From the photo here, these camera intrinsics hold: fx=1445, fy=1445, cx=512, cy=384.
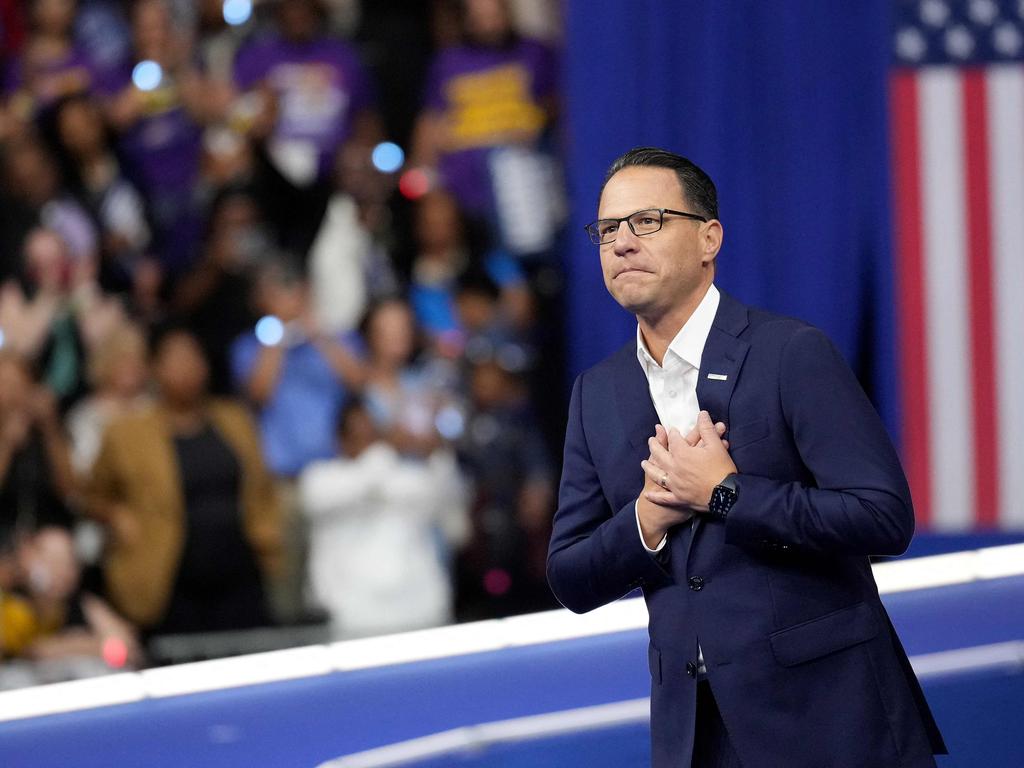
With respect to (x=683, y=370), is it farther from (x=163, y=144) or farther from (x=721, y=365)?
(x=163, y=144)

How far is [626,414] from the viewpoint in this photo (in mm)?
1771

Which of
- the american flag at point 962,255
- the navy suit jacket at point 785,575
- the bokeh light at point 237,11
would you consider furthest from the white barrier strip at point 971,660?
the bokeh light at point 237,11

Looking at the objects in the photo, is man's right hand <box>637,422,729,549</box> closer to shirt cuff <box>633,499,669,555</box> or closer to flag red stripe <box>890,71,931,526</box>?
shirt cuff <box>633,499,669,555</box>

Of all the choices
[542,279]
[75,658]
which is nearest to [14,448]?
[75,658]

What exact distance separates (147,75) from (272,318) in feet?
3.03

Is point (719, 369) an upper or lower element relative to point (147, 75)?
lower

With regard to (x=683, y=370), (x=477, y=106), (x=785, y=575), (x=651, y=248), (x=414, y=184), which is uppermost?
(x=477, y=106)

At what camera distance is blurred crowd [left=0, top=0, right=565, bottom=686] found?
4113 millimetres

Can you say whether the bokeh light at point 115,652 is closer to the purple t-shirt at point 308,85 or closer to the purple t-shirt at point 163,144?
the purple t-shirt at point 163,144

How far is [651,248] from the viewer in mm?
1670

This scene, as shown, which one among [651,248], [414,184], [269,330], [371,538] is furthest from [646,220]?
[414,184]

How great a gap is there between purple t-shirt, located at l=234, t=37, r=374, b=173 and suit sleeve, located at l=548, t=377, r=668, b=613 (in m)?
3.01

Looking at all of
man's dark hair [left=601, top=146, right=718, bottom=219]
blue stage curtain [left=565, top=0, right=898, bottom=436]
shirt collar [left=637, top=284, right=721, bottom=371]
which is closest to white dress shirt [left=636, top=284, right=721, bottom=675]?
shirt collar [left=637, top=284, right=721, bottom=371]

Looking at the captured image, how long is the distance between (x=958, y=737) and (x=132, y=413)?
246 centimetres
